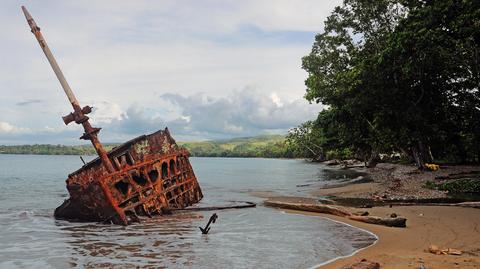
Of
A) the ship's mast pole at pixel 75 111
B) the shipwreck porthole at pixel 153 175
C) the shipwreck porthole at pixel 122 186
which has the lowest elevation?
the shipwreck porthole at pixel 122 186

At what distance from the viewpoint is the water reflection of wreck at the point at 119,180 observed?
53.0 feet

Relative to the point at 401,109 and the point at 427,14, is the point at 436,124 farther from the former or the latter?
the point at 427,14

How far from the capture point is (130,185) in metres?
17.0

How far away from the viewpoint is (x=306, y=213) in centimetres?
1777

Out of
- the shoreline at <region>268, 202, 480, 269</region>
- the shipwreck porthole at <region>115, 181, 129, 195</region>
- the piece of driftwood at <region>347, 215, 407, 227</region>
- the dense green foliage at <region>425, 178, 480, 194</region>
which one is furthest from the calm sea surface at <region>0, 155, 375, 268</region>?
the dense green foliage at <region>425, 178, 480, 194</region>

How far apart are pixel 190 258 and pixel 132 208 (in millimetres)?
6599

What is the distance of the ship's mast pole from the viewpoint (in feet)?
54.1

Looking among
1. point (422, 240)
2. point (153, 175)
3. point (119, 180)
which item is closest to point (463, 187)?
point (422, 240)

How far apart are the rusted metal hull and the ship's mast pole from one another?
1.41 ft

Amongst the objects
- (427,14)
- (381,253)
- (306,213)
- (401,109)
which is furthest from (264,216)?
(401,109)

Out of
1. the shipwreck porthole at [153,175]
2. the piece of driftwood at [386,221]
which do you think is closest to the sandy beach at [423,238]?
the piece of driftwood at [386,221]

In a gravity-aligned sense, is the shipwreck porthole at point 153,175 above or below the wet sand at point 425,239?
above

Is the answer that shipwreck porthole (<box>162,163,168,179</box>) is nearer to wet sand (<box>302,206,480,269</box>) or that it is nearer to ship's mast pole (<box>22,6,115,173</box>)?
ship's mast pole (<box>22,6,115,173</box>)

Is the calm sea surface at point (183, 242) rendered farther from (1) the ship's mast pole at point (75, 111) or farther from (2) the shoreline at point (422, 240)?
(1) the ship's mast pole at point (75, 111)
